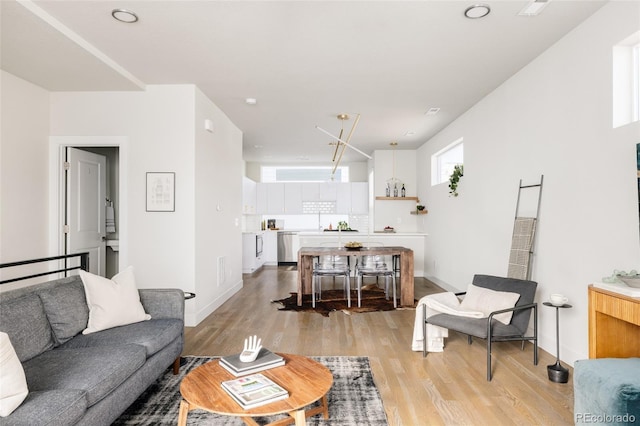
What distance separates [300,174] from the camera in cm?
1003

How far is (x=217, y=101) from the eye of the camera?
4.67 metres

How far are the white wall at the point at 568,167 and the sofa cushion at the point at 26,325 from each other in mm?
3696

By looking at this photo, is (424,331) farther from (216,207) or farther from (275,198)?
(275,198)

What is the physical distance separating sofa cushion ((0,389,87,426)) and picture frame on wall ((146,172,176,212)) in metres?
2.73

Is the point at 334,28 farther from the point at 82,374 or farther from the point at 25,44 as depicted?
the point at 82,374

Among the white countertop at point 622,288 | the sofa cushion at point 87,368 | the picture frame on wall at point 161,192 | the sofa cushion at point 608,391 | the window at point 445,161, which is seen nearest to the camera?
the sofa cushion at point 608,391

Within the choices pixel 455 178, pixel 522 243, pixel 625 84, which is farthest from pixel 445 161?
pixel 625 84

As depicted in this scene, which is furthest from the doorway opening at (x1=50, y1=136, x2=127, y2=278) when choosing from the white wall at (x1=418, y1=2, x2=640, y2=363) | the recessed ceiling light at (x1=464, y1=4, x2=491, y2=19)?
the white wall at (x1=418, y1=2, x2=640, y2=363)

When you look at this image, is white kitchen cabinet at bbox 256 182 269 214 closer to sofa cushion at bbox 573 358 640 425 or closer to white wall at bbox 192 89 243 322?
white wall at bbox 192 89 243 322

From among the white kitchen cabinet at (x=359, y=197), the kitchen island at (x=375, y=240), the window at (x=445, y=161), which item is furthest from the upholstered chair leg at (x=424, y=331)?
the white kitchen cabinet at (x=359, y=197)

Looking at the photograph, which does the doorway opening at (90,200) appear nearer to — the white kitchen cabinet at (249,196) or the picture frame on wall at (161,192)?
the picture frame on wall at (161,192)

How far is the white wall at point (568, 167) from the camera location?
2.50 m

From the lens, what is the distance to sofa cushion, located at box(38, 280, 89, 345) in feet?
7.72

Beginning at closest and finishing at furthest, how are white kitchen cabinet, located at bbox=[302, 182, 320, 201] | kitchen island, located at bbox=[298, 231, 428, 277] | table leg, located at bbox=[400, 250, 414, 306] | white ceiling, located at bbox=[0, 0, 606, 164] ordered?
white ceiling, located at bbox=[0, 0, 606, 164] → table leg, located at bbox=[400, 250, 414, 306] → kitchen island, located at bbox=[298, 231, 428, 277] → white kitchen cabinet, located at bbox=[302, 182, 320, 201]
